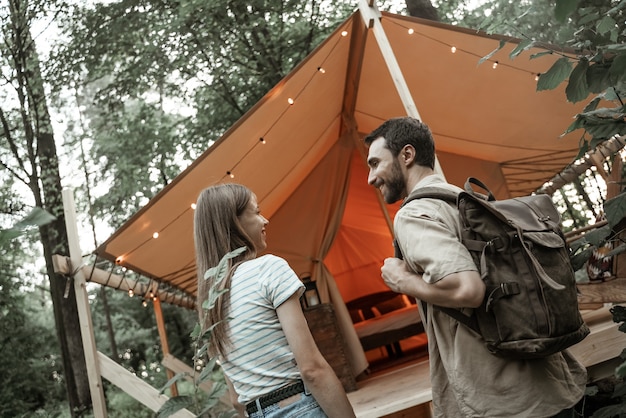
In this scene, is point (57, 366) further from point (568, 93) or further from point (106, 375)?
point (568, 93)

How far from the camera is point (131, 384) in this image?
3.90m

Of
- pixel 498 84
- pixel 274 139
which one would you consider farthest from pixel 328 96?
pixel 498 84

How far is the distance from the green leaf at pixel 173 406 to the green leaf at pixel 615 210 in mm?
1158

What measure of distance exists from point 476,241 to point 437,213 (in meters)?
0.11

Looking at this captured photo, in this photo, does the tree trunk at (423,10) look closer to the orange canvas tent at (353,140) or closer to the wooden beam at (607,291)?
the orange canvas tent at (353,140)

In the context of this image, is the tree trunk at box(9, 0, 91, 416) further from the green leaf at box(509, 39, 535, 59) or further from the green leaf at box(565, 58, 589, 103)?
the green leaf at box(565, 58, 589, 103)

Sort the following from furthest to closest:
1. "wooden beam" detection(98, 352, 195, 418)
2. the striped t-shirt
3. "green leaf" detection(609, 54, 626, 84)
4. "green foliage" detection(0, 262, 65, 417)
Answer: "green foliage" detection(0, 262, 65, 417) < "wooden beam" detection(98, 352, 195, 418) < the striped t-shirt < "green leaf" detection(609, 54, 626, 84)

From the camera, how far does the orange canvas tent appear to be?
4.51 meters

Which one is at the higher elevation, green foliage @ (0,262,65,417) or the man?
green foliage @ (0,262,65,417)

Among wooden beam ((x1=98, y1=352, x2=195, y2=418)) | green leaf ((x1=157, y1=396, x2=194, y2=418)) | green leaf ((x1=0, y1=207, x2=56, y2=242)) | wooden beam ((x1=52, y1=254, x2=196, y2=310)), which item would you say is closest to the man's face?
green leaf ((x1=157, y1=396, x2=194, y2=418))

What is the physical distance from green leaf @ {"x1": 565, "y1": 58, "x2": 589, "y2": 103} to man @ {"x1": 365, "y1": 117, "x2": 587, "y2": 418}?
0.41 m

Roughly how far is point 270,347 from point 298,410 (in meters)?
0.16

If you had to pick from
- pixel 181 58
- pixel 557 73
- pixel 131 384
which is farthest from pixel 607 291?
pixel 181 58

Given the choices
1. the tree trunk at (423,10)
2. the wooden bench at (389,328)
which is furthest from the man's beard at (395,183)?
the tree trunk at (423,10)
